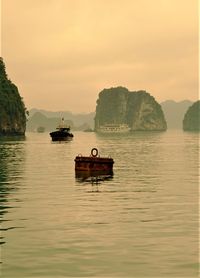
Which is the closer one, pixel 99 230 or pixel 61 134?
pixel 99 230

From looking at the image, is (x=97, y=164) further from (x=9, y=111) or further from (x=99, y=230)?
(x=9, y=111)

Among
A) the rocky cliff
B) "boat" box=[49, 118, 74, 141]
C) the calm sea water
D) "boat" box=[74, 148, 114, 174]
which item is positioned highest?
the rocky cliff

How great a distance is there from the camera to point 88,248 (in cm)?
1844

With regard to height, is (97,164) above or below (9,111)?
below

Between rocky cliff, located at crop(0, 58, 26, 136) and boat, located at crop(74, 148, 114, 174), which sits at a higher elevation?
rocky cliff, located at crop(0, 58, 26, 136)

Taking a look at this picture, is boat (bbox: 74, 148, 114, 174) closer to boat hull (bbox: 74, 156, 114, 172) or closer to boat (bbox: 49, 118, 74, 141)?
boat hull (bbox: 74, 156, 114, 172)

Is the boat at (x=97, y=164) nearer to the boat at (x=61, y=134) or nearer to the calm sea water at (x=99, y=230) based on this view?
the calm sea water at (x=99, y=230)

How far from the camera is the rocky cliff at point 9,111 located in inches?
7308

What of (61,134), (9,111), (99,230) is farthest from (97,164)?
(9,111)

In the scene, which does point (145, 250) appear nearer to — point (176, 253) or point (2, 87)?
point (176, 253)

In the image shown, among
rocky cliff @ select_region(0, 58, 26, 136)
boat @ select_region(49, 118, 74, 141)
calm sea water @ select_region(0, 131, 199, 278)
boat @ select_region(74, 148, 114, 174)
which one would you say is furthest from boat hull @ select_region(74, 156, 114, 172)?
rocky cliff @ select_region(0, 58, 26, 136)

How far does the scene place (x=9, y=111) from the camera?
190125 millimetres

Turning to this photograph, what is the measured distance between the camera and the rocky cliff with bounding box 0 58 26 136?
186 meters

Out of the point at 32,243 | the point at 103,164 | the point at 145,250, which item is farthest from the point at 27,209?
the point at 103,164
